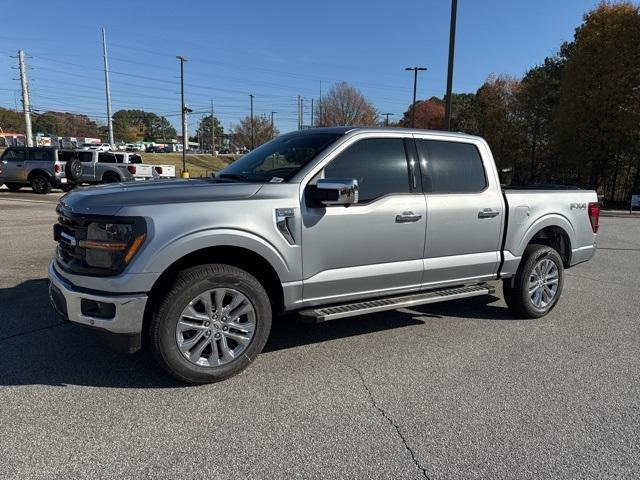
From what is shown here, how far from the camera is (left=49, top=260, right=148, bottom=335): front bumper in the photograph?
323cm

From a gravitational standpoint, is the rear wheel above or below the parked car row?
below

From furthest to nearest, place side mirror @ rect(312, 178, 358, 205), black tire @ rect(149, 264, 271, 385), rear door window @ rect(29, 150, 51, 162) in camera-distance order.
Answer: rear door window @ rect(29, 150, 51, 162) < side mirror @ rect(312, 178, 358, 205) < black tire @ rect(149, 264, 271, 385)

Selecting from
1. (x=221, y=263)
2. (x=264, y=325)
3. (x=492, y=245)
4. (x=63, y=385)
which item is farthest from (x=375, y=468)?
(x=492, y=245)

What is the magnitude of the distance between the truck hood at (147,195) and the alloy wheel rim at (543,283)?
3213mm

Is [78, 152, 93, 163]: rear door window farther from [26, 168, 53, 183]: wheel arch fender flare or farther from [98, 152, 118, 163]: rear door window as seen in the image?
[26, 168, 53, 183]: wheel arch fender flare

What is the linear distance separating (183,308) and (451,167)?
9.12ft

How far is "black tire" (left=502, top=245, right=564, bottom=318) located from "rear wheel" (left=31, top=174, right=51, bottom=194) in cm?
2097

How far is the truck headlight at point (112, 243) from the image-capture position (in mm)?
3248

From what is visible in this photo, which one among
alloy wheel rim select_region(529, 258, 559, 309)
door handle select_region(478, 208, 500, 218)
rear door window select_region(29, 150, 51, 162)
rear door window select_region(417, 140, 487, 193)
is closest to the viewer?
rear door window select_region(417, 140, 487, 193)

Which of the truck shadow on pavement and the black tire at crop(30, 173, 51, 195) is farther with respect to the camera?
the black tire at crop(30, 173, 51, 195)

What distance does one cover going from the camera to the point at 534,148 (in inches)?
1254

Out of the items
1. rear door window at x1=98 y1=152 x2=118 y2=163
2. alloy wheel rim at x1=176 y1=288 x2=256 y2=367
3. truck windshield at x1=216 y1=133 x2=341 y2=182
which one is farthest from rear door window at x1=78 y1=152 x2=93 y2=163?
alloy wheel rim at x1=176 y1=288 x2=256 y2=367

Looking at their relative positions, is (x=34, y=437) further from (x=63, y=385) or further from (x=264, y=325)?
(x=264, y=325)

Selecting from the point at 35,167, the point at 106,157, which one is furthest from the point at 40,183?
the point at 106,157
